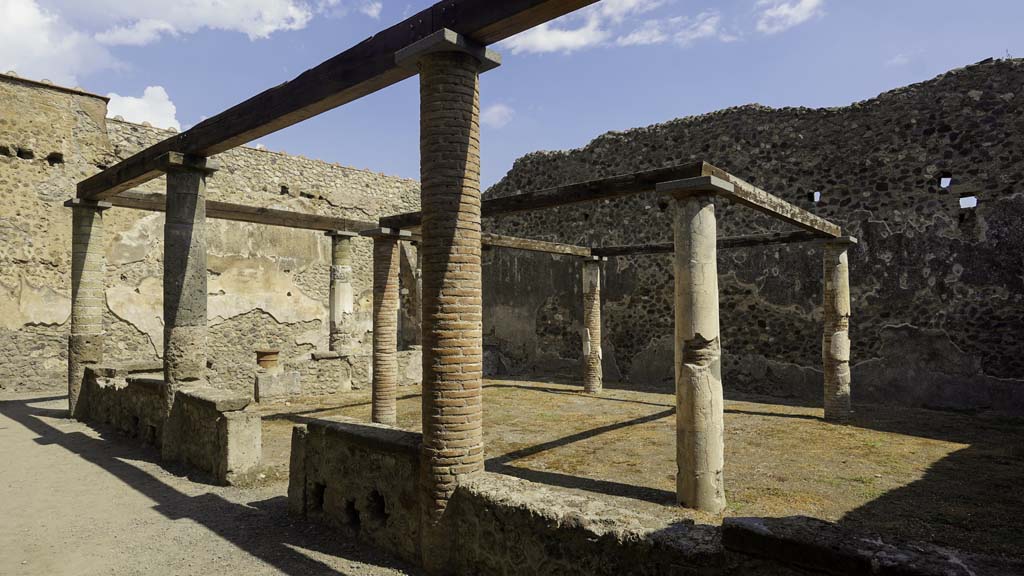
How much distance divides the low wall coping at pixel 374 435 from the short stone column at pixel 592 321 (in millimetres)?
7515

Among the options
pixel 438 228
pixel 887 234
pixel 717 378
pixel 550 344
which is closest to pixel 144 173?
pixel 438 228

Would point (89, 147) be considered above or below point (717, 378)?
above

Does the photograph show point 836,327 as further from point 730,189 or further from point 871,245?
point 730,189

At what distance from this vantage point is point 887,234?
11.1 m

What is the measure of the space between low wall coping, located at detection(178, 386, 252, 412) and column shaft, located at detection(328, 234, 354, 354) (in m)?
5.81

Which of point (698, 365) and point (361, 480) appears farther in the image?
point (698, 365)

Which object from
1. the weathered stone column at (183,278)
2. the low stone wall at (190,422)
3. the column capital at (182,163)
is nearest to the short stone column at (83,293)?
the low stone wall at (190,422)

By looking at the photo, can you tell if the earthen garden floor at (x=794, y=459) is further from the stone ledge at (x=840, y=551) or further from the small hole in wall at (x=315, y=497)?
the small hole in wall at (x=315, y=497)

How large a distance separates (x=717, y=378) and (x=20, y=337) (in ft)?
42.6

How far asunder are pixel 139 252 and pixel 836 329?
1380 centimetres

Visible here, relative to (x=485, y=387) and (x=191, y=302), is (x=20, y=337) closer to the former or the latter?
(x=191, y=302)

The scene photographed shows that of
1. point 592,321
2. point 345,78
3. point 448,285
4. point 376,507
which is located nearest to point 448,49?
point 448,285

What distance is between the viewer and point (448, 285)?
3.93 metres

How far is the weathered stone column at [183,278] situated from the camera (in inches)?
279
